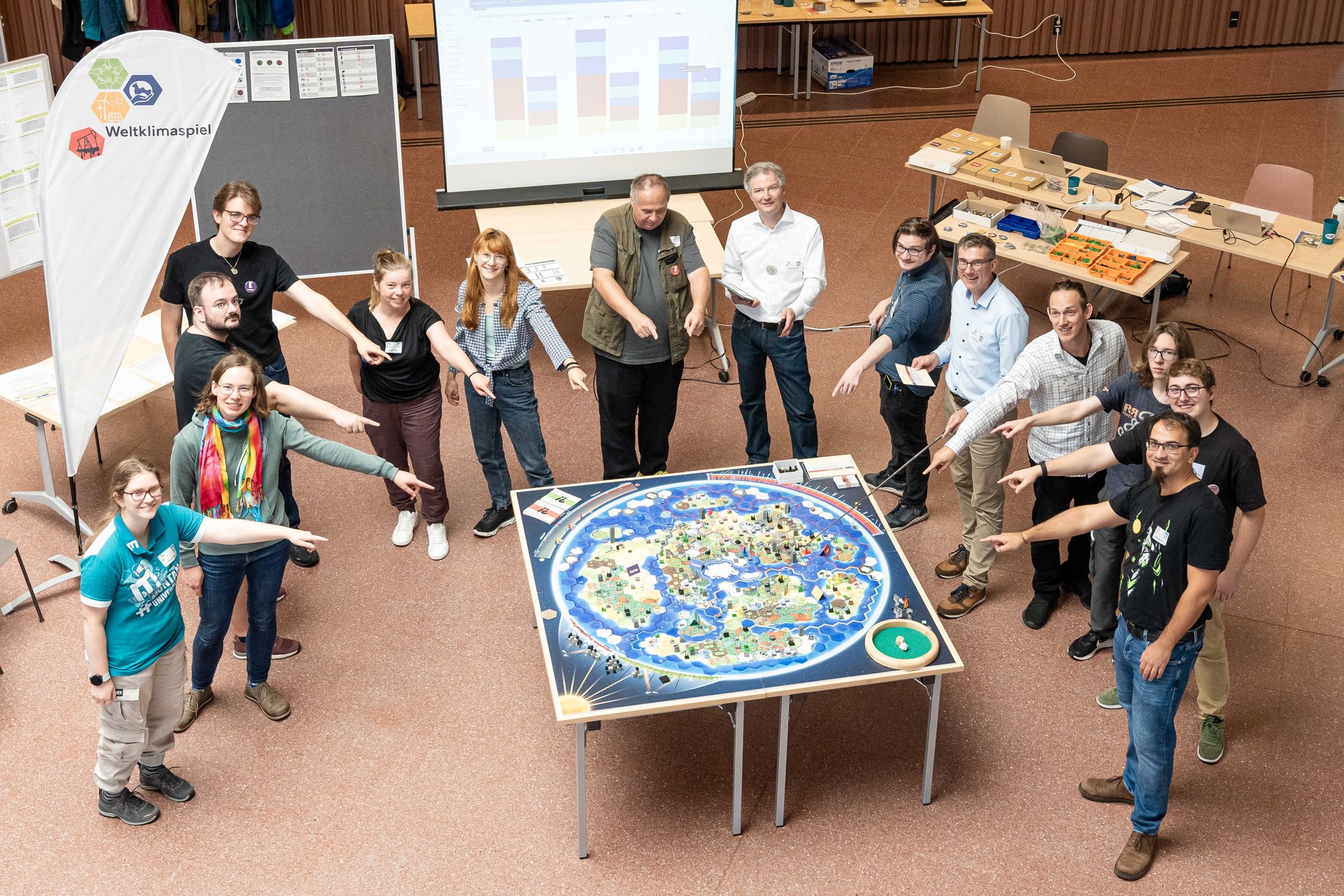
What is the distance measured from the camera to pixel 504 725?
4.66 metres

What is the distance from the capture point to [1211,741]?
4.49 metres

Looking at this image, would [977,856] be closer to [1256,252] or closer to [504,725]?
[504,725]

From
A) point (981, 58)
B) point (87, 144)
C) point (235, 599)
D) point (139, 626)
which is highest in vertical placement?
point (87, 144)

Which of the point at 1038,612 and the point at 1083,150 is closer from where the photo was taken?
the point at 1038,612

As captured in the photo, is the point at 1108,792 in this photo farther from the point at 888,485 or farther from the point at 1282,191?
the point at 1282,191

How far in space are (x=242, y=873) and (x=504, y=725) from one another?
3.34 feet

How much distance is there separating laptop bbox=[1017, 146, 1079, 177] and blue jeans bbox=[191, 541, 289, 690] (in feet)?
16.4

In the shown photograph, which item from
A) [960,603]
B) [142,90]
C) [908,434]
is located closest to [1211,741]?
[960,603]

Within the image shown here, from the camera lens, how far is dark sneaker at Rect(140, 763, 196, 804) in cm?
430

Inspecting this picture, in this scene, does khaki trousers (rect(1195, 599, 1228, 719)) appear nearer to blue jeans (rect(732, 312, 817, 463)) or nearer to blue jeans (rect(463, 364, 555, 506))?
blue jeans (rect(732, 312, 817, 463))

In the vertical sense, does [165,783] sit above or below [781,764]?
below

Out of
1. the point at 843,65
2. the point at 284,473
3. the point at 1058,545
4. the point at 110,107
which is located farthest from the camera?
the point at 843,65

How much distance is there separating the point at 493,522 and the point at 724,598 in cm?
166

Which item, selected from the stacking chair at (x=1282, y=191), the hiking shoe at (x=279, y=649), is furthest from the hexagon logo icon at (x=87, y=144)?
the stacking chair at (x=1282, y=191)
